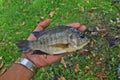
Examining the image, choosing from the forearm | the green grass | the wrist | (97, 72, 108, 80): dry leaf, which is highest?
the wrist

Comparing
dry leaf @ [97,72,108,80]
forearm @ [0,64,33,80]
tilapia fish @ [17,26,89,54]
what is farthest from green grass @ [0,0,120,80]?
tilapia fish @ [17,26,89,54]

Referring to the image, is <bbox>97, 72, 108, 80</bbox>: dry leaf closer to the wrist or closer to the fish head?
the wrist

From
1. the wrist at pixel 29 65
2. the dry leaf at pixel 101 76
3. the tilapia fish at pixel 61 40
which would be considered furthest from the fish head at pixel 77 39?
the dry leaf at pixel 101 76

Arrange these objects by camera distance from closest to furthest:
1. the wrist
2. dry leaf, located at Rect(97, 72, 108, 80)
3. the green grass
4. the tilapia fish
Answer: the tilapia fish → the wrist → dry leaf, located at Rect(97, 72, 108, 80) → the green grass

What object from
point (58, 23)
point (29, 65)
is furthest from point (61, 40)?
point (58, 23)

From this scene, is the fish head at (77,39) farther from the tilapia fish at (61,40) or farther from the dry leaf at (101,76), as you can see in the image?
the dry leaf at (101,76)

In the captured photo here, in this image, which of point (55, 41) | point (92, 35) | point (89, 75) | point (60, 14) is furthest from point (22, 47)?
point (60, 14)
